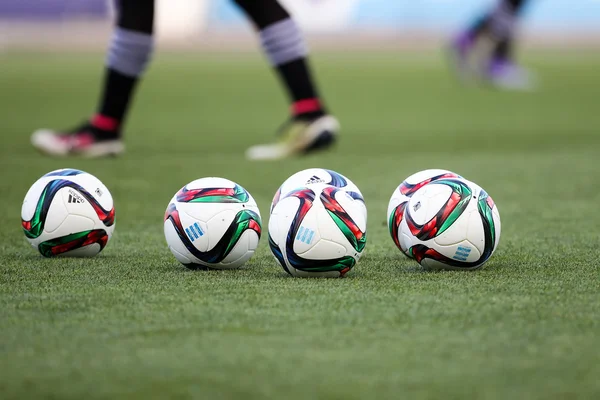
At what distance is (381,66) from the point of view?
74.8 ft

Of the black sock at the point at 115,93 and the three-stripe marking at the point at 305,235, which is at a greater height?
the three-stripe marking at the point at 305,235

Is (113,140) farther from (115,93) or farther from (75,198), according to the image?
(75,198)

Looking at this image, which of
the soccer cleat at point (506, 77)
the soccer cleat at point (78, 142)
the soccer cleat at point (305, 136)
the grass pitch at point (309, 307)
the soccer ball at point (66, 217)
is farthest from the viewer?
the soccer cleat at point (506, 77)

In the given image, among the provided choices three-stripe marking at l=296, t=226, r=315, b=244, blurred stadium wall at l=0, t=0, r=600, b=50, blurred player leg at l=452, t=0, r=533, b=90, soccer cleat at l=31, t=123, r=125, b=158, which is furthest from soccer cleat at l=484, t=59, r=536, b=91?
blurred stadium wall at l=0, t=0, r=600, b=50

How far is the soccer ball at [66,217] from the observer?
4063 millimetres

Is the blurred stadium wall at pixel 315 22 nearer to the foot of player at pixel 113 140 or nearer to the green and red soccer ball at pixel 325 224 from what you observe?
the foot of player at pixel 113 140

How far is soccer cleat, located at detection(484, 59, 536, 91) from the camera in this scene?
51.5ft

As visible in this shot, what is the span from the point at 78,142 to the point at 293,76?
1.59 metres

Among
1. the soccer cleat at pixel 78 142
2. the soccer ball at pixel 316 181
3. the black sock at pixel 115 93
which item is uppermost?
the soccer ball at pixel 316 181

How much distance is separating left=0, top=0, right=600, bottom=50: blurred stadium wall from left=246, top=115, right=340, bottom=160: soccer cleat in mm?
22375

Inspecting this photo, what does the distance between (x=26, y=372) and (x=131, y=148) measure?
630cm

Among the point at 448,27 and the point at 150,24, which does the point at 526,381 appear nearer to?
the point at 150,24

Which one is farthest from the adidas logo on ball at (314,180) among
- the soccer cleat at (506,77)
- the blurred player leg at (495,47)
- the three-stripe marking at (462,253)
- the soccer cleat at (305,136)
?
the soccer cleat at (506,77)

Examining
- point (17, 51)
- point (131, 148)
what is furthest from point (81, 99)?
point (17, 51)
